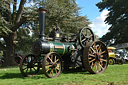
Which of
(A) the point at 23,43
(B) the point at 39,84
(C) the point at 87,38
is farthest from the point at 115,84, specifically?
(A) the point at 23,43

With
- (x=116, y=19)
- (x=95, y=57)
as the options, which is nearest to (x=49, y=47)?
(x=95, y=57)

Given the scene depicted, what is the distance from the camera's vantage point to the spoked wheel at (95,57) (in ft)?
20.6

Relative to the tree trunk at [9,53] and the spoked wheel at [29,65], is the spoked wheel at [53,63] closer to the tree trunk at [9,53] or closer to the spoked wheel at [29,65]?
the spoked wheel at [29,65]

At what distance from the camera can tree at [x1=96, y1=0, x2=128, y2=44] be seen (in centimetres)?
2114

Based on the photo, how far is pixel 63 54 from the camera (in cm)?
670

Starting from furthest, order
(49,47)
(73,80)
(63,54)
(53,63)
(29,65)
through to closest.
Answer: (63,54)
(29,65)
(49,47)
(53,63)
(73,80)

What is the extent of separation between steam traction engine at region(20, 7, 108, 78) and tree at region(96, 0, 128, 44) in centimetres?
1436

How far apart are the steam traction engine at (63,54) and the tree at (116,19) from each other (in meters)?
14.4

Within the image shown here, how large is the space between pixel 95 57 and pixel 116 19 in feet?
60.2

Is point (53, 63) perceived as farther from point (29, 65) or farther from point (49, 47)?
point (29, 65)

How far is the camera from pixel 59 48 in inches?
255

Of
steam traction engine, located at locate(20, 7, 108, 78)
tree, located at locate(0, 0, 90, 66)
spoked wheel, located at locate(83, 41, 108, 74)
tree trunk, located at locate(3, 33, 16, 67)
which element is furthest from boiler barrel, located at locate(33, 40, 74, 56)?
tree trunk, located at locate(3, 33, 16, 67)

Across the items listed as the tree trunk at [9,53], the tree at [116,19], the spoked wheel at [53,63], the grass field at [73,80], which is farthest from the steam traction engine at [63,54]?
the tree at [116,19]

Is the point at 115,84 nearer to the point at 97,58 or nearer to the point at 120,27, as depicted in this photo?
the point at 97,58
